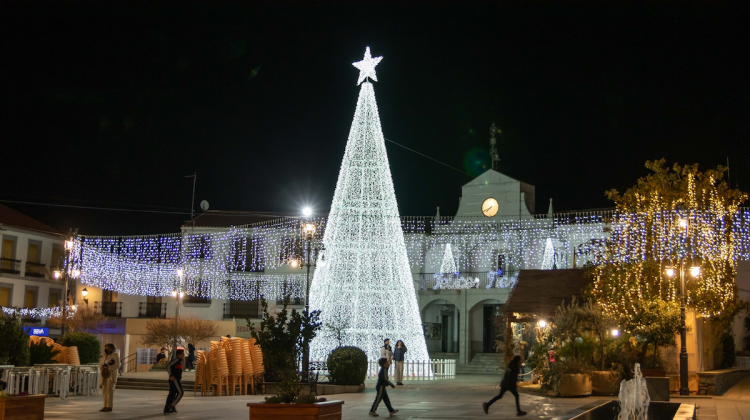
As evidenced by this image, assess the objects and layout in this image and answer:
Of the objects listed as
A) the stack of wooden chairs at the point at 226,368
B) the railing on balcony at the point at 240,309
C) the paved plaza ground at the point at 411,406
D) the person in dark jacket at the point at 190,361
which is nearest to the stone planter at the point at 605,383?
the paved plaza ground at the point at 411,406

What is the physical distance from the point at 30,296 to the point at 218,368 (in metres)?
26.3

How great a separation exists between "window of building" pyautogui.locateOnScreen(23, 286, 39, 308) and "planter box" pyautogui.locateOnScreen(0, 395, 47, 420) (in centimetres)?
3258

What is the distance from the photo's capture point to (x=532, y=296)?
24844 mm

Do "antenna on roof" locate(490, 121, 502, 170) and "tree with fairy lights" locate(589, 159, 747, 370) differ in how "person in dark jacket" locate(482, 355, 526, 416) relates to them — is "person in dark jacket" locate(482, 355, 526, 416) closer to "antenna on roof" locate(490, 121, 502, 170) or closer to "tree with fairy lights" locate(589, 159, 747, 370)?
"tree with fairy lights" locate(589, 159, 747, 370)

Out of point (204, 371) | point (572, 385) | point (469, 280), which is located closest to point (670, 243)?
point (572, 385)

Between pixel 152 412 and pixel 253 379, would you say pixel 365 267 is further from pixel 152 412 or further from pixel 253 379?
pixel 152 412

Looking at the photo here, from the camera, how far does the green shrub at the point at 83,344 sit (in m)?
23.8

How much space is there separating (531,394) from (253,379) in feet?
24.5

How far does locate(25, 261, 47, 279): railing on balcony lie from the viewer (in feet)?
135

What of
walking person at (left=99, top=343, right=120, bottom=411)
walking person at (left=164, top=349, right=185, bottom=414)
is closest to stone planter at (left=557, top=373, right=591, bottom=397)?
walking person at (left=164, top=349, right=185, bottom=414)

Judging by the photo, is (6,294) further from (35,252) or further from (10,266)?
(35,252)

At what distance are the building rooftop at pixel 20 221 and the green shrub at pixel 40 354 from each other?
75.6 ft

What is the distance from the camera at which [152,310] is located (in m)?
45.2

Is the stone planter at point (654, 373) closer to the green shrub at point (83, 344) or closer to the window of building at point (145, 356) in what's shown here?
the green shrub at point (83, 344)
